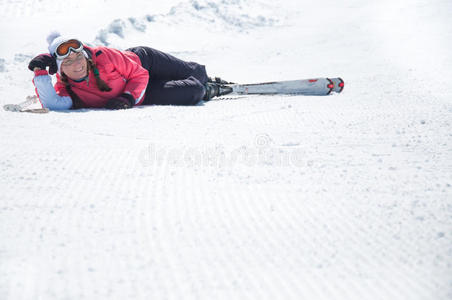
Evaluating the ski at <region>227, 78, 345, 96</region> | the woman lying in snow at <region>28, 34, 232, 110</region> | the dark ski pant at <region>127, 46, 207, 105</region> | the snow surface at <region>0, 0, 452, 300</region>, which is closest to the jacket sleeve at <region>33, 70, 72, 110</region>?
the woman lying in snow at <region>28, 34, 232, 110</region>

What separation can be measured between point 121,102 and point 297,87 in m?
1.45

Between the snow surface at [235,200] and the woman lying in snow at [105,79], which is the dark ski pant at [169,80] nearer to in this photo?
the woman lying in snow at [105,79]

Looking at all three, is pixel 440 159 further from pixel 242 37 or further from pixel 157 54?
pixel 242 37

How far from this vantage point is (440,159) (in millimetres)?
1318

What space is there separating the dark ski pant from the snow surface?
0.74ft

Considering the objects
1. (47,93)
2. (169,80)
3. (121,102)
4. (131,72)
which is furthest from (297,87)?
(47,93)

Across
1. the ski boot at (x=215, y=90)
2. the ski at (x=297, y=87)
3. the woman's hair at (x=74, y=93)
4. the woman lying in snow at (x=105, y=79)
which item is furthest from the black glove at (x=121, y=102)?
the ski at (x=297, y=87)

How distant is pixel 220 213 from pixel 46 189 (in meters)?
0.56

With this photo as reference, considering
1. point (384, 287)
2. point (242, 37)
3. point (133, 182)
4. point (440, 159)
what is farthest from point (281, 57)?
point (384, 287)

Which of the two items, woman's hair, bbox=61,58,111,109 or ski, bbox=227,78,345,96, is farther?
ski, bbox=227,78,345,96

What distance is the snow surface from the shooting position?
2.42 feet

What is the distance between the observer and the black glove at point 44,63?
2232 mm

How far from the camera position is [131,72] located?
245 centimetres

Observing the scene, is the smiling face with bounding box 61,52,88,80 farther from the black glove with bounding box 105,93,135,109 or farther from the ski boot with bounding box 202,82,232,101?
the ski boot with bounding box 202,82,232,101
